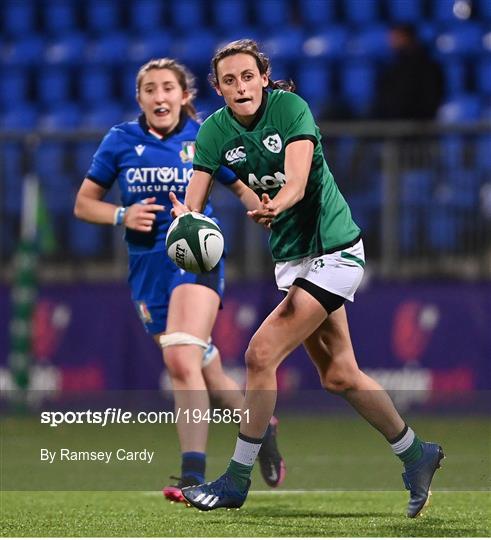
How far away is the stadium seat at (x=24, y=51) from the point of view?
55.0 ft

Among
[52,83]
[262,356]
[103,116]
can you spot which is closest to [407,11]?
[103,116]

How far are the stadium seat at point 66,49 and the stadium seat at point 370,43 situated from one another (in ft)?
11.0

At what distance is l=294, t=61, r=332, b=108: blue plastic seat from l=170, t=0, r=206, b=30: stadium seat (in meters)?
1.88

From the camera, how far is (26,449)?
8.99 meters

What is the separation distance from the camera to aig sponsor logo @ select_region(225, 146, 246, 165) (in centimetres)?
588

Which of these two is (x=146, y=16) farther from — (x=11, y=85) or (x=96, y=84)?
(x=11, y=85)

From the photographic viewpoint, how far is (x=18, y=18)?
688 inches

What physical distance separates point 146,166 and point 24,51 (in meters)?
10.3

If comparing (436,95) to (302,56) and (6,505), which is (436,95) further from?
(6,505)

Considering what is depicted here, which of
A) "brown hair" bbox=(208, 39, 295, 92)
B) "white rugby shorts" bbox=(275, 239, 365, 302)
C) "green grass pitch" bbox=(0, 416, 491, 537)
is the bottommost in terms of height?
"green grass pitch" bbox=(0, 416, 491, 537)

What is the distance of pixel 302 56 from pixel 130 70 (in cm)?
219

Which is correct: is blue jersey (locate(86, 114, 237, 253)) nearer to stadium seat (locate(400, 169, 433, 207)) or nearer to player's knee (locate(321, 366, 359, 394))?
player's knee (locate(321, 366, 359, 394))

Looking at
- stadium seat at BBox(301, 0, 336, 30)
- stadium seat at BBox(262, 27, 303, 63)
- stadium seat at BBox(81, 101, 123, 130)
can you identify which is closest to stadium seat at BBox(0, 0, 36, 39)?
stadium seat at BBox(81, 101, 123, 130)

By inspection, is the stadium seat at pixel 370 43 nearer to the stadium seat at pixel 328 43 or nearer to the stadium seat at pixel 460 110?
the stadium seat at pixel 328 43
